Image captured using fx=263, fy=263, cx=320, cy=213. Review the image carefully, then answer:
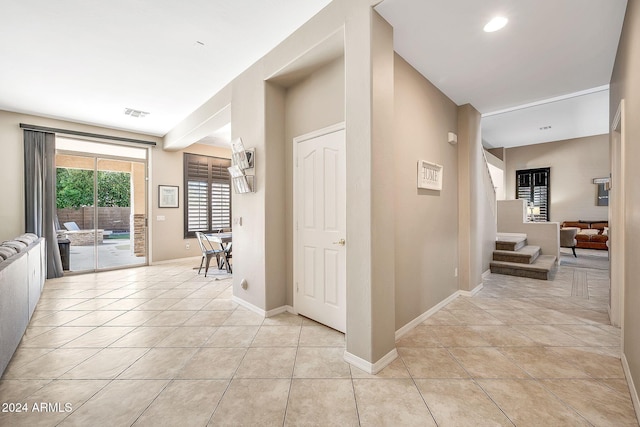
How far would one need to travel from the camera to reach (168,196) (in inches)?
253

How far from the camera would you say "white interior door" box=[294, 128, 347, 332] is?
267 centimetres

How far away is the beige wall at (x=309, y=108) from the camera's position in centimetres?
268

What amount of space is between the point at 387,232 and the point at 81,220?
6367 millimetres

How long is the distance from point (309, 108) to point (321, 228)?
1.36 m

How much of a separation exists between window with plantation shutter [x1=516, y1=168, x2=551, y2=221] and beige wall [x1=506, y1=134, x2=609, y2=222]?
0.48ft

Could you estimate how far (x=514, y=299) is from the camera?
11.9 ft

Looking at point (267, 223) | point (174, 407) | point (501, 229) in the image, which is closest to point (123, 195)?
point (267, 223)

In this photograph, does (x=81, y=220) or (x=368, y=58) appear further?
(x=81, y=220)

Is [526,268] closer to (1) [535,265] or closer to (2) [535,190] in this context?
(1) [535,265]

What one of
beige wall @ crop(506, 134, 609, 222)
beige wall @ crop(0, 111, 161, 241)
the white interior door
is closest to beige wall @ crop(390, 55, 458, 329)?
the white interior door

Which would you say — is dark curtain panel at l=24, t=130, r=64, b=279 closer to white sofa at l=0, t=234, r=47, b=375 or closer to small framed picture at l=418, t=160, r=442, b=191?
white sofa at l=0, t=234, r=47, b=375

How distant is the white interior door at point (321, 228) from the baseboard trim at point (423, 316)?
0.57m

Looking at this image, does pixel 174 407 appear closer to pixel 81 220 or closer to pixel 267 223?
pixel 267 223

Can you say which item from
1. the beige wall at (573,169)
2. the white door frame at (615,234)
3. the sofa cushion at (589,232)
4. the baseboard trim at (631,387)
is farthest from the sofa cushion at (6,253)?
the beige wall at (573,169)
